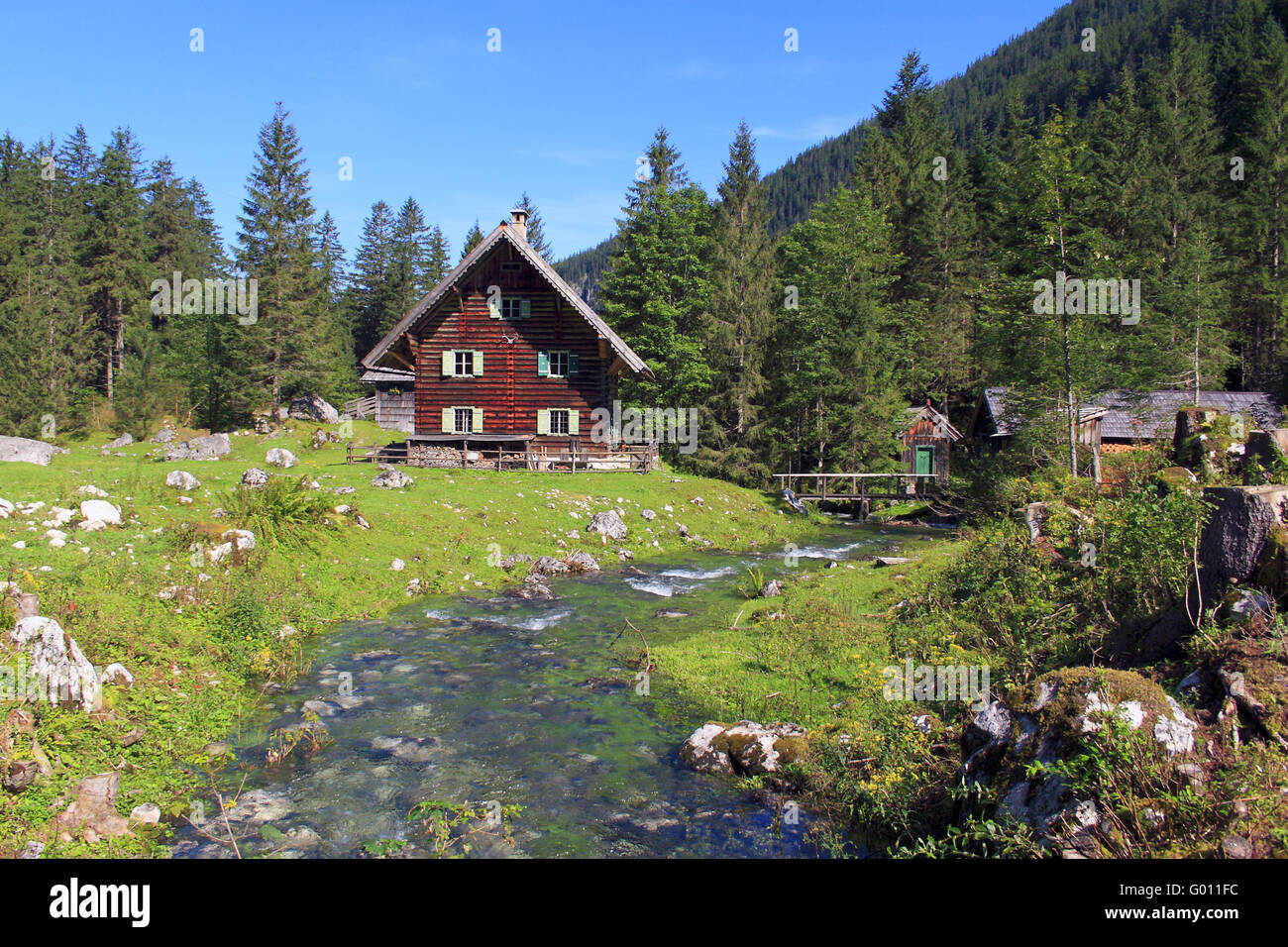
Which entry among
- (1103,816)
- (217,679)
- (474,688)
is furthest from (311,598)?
(1103,816)

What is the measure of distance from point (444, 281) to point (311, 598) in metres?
23.2

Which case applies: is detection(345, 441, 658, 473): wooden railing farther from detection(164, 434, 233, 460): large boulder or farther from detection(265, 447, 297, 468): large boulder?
detection(164, 434, 233, 460): large boulder

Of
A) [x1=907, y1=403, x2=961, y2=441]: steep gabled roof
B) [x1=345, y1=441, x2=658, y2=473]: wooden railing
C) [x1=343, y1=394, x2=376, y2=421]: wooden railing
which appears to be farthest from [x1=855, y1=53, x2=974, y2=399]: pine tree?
[x1=343, y1=394, x2=376, y2=421]: wooden railing

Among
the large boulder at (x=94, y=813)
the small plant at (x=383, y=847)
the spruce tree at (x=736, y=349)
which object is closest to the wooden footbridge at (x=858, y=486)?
the spruce tree at (x=736, y=349)

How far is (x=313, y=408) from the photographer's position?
5631 cm

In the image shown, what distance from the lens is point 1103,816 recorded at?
205 inches

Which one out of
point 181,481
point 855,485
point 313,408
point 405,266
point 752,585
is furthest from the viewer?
point 405,266

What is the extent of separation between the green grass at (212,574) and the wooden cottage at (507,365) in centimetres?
778

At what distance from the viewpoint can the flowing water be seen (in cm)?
755

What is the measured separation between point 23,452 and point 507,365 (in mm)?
19711

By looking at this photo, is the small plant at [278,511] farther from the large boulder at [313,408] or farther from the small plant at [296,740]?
the large boulder at [313,408]

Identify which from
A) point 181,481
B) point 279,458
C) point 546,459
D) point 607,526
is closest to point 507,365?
point 546,459

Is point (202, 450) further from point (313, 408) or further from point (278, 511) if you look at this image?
point (313, 408)
